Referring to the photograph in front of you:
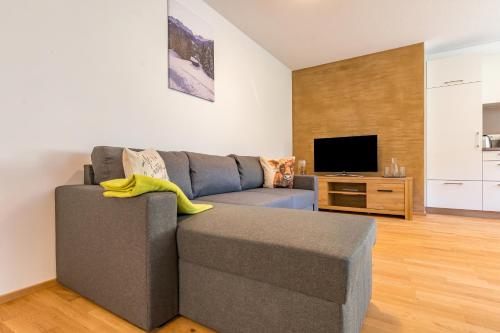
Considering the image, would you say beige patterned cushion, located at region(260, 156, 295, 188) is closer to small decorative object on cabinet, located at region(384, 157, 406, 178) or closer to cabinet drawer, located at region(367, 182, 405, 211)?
cabinet drawer, located at region(367, 182, 405, 211)

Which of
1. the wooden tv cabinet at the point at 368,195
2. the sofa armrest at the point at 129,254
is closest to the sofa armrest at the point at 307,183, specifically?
the wooden tv cabinet at the point at 368,195

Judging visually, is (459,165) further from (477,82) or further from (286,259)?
(286,259)

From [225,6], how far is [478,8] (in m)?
2.67

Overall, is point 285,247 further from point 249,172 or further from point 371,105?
point 371,105

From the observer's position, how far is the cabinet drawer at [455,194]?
3350 millimetres

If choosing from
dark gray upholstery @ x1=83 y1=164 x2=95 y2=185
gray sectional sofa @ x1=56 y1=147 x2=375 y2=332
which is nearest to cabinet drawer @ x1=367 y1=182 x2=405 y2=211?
gray sectional sofa @ x1=56 y1=147 x2=375 y2=332

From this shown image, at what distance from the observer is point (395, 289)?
4.69 feet

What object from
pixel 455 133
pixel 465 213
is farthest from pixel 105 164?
pixel 465 213

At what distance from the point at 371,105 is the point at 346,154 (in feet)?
2.69

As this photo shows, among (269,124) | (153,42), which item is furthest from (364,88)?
(153,42)

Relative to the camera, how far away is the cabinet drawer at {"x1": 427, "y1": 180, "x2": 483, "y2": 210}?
335cm

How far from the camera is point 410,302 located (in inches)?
50.9

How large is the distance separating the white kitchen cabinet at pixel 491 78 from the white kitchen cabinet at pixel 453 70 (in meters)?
0.14

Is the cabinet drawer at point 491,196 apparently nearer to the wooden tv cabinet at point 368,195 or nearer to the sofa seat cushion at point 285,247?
the wooden tv cabinet at point 368,195
